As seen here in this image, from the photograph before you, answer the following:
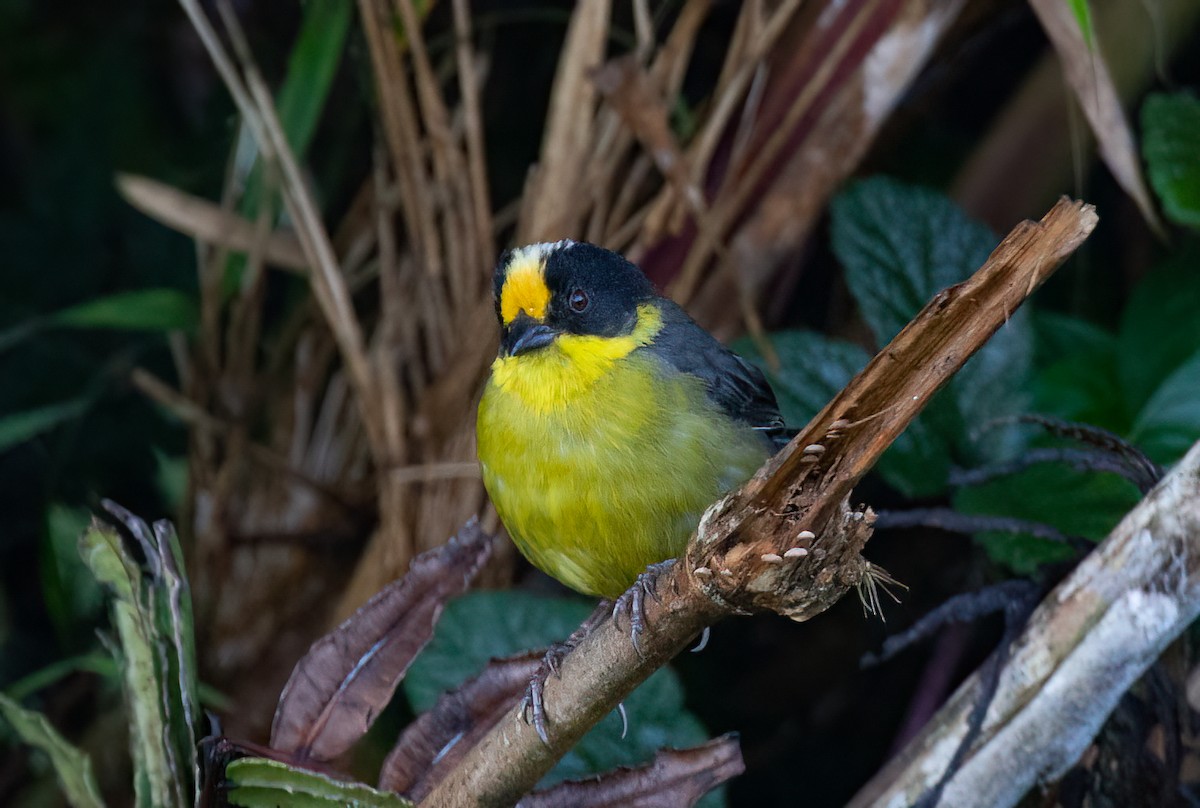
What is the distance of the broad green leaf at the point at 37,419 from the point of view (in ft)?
8.45

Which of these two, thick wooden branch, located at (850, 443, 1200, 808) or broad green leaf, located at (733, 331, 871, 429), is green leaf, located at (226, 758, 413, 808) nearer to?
thick wooden branch, located at (850, 443, 1200, 808)

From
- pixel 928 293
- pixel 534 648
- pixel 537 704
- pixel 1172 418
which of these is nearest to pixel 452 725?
pixel 537 704

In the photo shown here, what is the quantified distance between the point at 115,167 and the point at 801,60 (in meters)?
1.85

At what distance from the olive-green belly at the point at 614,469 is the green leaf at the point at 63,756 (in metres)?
0.68

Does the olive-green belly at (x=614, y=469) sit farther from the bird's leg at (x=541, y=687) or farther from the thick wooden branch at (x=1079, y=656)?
the thick wooden branch at (x=1079, y=656)

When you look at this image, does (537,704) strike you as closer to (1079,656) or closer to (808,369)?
(1079,656)

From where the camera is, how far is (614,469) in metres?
1.82

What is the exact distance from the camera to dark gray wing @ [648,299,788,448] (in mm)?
1989

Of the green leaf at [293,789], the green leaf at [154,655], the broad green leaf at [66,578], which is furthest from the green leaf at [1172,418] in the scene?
the broad green leaf at [66,578]

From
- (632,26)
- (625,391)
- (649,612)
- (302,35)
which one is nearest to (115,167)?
(302,35)

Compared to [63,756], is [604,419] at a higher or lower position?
higher

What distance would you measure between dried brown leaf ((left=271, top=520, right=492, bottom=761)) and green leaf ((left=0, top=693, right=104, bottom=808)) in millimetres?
246

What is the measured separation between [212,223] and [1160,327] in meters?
1.80

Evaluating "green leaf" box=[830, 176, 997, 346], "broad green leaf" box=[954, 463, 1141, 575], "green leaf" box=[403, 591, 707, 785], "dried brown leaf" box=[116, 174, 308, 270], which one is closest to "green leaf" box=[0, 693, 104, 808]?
"green leaf" box=[403, 591, 707, 785]
